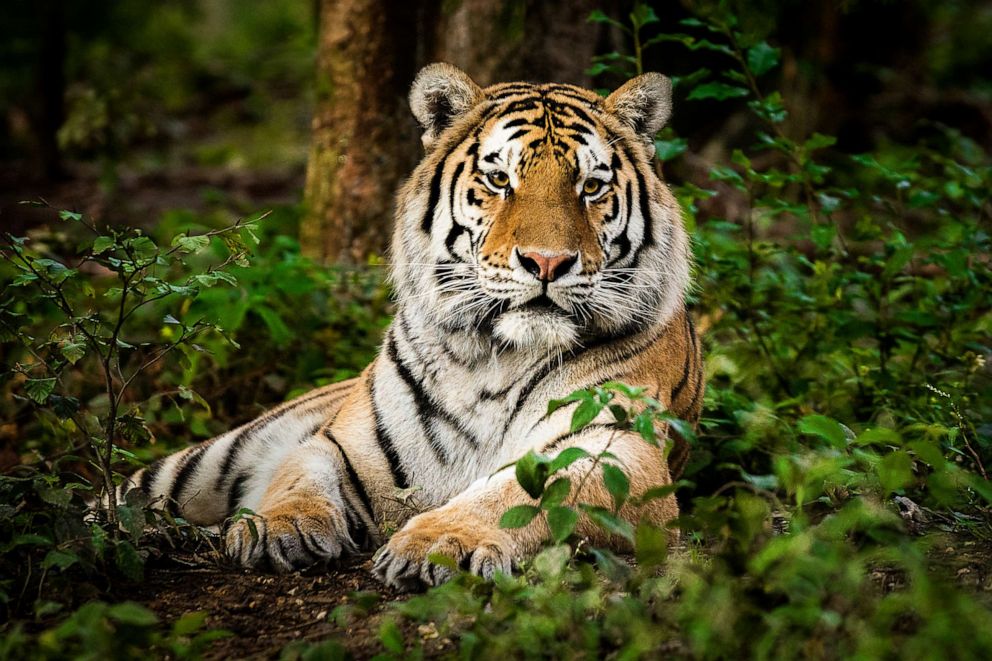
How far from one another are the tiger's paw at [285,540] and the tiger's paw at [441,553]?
0.28 meters

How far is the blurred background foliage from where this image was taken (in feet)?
6.63

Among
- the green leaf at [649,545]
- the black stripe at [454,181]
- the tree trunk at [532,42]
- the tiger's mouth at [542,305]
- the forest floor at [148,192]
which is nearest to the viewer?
the green leaf at [649,545]

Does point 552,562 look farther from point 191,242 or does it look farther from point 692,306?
point 692,306

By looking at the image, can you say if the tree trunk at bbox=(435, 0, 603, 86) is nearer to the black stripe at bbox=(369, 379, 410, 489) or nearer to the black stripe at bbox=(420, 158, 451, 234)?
the black stripe at bbox=(420, 158, 451, 234)

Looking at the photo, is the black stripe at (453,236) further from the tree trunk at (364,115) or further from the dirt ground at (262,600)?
the tree trunk at (364,115)

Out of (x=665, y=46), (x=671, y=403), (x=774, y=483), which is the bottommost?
(x=671, y=403)

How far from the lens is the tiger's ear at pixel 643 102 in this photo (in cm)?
339

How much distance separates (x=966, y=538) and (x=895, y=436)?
0.97m

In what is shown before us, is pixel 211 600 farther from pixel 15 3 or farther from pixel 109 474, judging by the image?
pixel 15 3

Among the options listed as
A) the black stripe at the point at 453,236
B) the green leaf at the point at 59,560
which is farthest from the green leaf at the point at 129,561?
the black stripe at the point at 453,236

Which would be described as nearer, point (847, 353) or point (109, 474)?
point (109, 474)

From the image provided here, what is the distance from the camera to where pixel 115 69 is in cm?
1057

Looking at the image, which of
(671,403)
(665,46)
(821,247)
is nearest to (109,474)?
Result: (671,403)

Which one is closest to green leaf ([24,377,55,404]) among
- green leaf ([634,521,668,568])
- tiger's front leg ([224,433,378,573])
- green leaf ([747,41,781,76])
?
tiger's front leg ([224,433,378,573])
